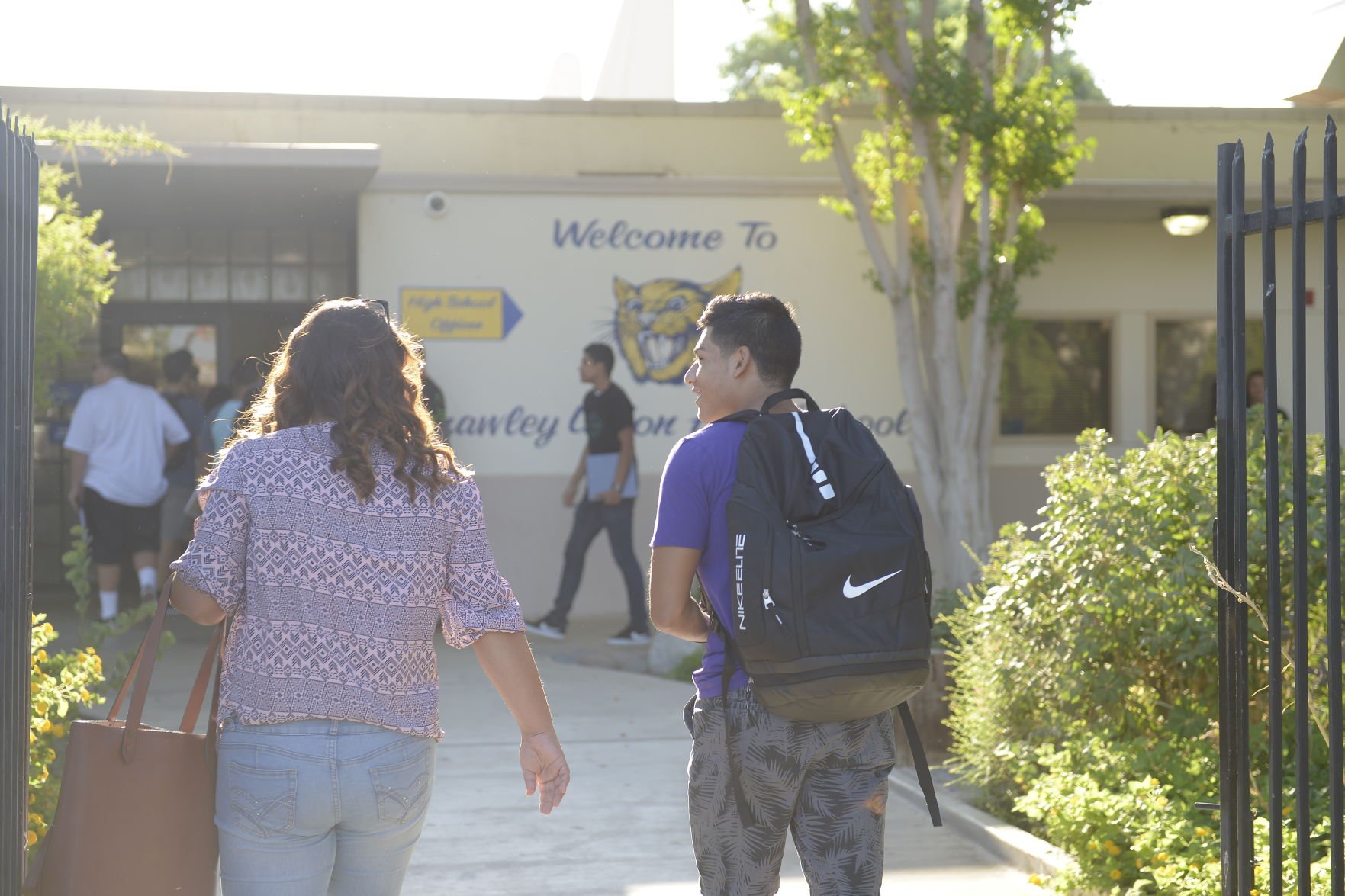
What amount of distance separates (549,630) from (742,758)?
8.10m

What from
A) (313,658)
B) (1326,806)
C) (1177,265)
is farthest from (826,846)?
(1177,265)

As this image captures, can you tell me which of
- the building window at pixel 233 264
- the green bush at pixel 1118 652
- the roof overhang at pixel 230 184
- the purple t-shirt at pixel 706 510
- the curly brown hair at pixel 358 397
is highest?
the roof overhang at pixel 230 184

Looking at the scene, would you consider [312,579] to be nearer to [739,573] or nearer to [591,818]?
[739,573]

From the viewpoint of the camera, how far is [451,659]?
34.0 ft

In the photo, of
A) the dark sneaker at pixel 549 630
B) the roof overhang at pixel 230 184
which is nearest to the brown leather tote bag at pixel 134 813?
the roof overhang at pixel 230 184

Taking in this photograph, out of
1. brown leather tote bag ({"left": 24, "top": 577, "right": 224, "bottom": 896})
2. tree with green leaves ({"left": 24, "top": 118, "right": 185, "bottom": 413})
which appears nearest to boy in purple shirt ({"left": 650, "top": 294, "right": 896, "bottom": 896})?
brown leather tote bag ({"left": 24, "top": 577, "right": 224, "bottom": 896})

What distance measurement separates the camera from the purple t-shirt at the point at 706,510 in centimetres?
305

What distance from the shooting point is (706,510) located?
121 inches

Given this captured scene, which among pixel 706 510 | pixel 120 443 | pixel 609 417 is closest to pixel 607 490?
pixel 609 417

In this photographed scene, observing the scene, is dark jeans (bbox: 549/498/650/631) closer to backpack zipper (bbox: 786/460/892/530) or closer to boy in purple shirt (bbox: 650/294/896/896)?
boy in purple shirt (bbox: 650/294/896/896)

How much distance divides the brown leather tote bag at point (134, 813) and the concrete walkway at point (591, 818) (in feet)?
8.42

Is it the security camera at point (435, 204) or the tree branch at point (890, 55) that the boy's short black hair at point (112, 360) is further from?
the tree branch at point (890, 55)

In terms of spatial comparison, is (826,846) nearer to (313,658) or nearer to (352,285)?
(313,658)

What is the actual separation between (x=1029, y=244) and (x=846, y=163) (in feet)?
5.20
